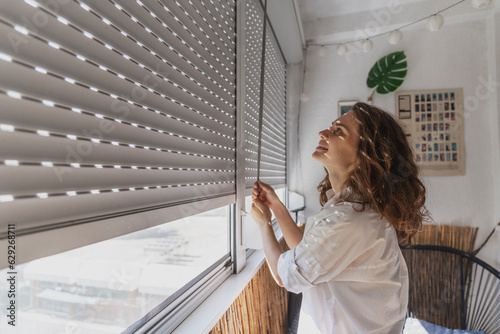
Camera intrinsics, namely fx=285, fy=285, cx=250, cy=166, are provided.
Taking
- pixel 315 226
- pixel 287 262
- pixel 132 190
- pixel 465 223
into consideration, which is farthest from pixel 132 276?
pixel 465 223

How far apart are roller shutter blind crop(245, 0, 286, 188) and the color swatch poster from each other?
3.17 ft

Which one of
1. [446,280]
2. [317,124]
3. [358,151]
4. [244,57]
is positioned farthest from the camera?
[317,124]

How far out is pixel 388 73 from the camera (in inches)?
90.3

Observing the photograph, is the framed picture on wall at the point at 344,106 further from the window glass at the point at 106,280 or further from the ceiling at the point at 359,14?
the window glass at the point at 106,280

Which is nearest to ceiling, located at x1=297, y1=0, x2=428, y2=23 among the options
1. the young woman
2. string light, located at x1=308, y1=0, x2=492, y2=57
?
string light, located at x1=308, y1=0, x2=492, y2=57

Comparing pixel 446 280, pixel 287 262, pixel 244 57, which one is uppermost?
pixel 244 57

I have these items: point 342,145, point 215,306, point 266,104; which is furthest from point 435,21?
point 215,306

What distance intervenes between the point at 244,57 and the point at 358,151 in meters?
0.70

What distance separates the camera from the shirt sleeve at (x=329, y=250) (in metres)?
0.80

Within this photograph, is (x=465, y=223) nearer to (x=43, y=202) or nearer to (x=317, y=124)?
(x=317, y=124)

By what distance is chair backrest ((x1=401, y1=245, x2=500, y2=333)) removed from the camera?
2049 millimetres

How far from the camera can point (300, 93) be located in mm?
2572

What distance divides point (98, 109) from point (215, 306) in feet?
2.42

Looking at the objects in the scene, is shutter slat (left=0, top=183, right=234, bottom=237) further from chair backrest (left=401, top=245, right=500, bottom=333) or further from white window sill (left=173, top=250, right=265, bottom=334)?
chair backrest (left=401, top=245, right=500, bottom=333)
